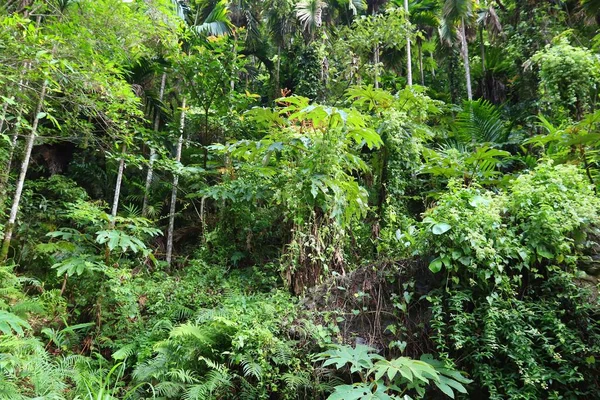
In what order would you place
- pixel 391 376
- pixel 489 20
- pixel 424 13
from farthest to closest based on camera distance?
pixel 424 13 → pixel 489 20 → pixel 391 376

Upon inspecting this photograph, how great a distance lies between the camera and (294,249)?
154 inches

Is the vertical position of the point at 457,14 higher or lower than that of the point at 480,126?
higher

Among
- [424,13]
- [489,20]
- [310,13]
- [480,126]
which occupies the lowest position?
[480,126]

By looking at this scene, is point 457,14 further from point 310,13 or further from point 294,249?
point 294,249

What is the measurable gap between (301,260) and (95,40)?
3848 mm

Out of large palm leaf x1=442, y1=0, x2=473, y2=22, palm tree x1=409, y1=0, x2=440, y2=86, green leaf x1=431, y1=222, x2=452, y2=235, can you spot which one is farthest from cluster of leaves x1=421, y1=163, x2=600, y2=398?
palm tree x1=409, y1=0, x2=440, y2=86

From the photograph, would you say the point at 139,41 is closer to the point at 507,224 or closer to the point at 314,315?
the point at 314,315

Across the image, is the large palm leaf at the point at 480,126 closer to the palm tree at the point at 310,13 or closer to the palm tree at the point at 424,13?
the palm tree at the point at 424,13

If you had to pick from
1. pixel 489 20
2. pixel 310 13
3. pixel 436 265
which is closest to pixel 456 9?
pixel 489 20

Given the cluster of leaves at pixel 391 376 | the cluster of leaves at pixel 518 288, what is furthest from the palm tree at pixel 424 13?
the cluster of leaves at pixel 391 376

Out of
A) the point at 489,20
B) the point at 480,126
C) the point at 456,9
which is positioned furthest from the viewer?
the point at 489,20

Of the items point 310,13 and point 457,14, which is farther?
→ point 310,13

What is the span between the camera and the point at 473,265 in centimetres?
288

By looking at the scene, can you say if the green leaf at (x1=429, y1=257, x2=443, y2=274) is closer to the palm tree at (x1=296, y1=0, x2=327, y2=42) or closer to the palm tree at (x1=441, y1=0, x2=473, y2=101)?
the palm tree at (x1=441, y1=0, x2=473, y2=101)
